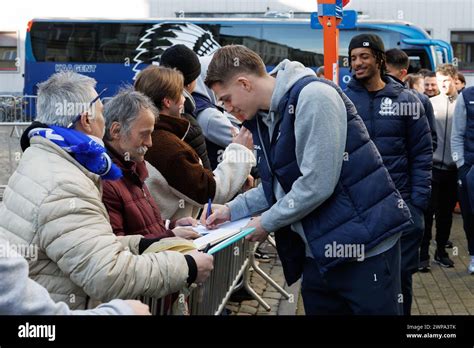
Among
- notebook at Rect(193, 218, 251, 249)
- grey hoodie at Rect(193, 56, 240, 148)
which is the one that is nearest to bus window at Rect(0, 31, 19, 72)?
grey hoodie at Rect(193, 56, 240, 148)

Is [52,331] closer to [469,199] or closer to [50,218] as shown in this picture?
[50,218]

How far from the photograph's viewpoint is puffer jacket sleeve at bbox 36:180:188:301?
2.74m

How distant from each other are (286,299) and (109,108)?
3.58 m

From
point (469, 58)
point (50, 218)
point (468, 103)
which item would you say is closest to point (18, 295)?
point (50, 218)

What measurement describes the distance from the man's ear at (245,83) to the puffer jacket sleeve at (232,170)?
1.22 metres

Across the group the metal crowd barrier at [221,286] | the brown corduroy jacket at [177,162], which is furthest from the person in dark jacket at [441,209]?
the brown corduroy jacket at [177,162]

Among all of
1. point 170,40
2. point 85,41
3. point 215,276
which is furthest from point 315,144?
point 85,41

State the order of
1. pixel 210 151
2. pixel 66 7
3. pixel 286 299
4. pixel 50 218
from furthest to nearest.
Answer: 1. pixel 66 7
2. pixel 286 299
3. pixel 210 151
4. pixel 50 218

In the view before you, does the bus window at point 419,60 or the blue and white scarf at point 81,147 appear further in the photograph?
the bus window at point 419,60

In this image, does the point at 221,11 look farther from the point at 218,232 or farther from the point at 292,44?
the point at 218,232

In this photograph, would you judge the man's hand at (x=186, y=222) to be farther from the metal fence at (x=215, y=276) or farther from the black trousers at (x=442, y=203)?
the black trousers at (x=442, y=203)

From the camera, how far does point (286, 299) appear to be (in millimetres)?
6816

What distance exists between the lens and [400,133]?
5.08 meters

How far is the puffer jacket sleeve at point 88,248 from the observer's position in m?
2.74
